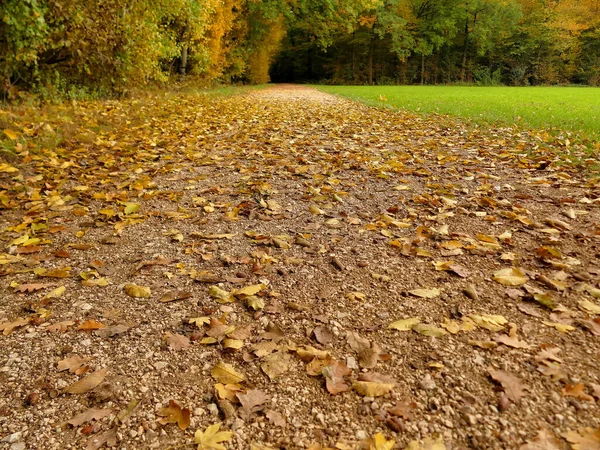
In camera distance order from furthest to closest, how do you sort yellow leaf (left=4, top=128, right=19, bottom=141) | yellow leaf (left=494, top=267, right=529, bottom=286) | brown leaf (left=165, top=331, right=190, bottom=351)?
yellow leaf (left=4, top=128, right=19, bottom=141) → yellow leaf (left=494, top=267, right=529, bottom=286) → brown leaf (left=165, top=331, right=190, bottom=351)

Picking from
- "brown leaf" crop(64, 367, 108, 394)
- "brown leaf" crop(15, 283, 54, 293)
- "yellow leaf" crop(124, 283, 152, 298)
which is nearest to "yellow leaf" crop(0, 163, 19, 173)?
"brown leaf" crop(15, 283, 54, 293)

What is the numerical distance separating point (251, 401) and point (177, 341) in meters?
0.55

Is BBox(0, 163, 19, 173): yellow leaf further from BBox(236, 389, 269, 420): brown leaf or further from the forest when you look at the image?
the forest

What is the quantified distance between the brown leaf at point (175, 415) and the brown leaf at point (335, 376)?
56 centimetres

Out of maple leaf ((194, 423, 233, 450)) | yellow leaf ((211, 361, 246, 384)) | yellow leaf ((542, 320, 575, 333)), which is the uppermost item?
yellow leaf ((542, 320, 575, 333))

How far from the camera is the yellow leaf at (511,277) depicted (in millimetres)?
2559

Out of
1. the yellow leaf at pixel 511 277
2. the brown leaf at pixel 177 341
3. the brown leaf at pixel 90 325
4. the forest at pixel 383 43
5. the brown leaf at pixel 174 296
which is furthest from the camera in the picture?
the forest at pixel 383 43

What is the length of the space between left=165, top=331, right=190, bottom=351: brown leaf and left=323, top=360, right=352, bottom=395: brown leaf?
673mm

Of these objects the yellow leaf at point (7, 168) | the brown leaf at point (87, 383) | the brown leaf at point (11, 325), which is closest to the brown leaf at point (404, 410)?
the brown leaf at point (87, 383)

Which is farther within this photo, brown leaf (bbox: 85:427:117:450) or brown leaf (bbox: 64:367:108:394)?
brown leaf (bbox: 64:367:108:394)

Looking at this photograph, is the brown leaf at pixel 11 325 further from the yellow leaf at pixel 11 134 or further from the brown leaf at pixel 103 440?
the yellow leaf at pixel 11 134

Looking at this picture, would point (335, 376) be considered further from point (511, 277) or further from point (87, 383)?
point (511, 277)

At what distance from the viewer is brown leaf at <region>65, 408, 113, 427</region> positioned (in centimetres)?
161

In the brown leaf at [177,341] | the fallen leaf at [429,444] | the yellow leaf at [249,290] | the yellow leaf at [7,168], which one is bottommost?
the fallen leaf at [429,444]
